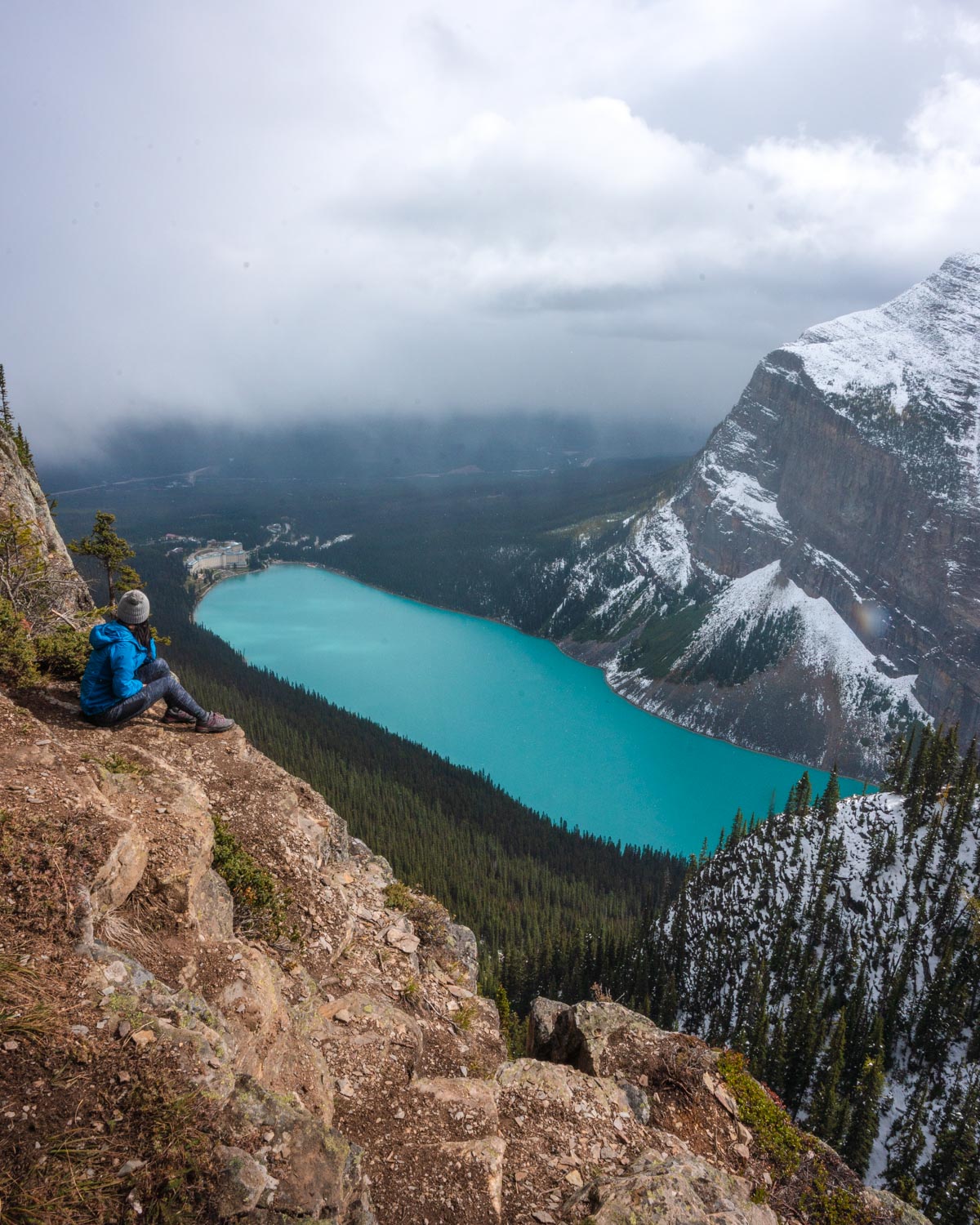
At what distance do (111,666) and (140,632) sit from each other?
86 centimetres

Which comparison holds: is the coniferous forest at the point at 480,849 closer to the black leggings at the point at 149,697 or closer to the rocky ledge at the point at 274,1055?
the rocky ledge at the point at 274,1055

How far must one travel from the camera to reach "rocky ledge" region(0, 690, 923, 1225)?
599 centimetres

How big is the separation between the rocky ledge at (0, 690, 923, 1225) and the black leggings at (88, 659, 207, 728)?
0.53 meters

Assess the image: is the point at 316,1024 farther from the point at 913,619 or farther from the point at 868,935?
the point at 913,619

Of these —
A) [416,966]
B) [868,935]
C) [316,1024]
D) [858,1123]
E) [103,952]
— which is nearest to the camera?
[103,952]

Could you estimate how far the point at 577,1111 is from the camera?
34.3 feet

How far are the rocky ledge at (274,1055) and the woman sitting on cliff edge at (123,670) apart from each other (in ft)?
2.16

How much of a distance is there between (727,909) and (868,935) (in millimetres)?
13874

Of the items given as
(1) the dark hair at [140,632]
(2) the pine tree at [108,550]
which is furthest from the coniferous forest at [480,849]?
(1) the dark hair at [140,632]

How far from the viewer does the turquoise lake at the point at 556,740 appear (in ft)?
389

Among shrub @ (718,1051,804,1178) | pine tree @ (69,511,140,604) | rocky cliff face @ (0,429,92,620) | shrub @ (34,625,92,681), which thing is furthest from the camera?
pine tree @ (69,511,140,604)

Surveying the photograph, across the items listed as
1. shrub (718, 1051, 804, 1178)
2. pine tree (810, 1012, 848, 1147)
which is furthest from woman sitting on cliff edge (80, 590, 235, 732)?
pine tree (810, 1012, 848, 1147)

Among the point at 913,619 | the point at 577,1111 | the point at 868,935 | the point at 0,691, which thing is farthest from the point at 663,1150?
the point at 913,619

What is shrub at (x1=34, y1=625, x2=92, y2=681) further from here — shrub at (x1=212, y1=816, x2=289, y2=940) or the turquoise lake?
the turquoise lake
